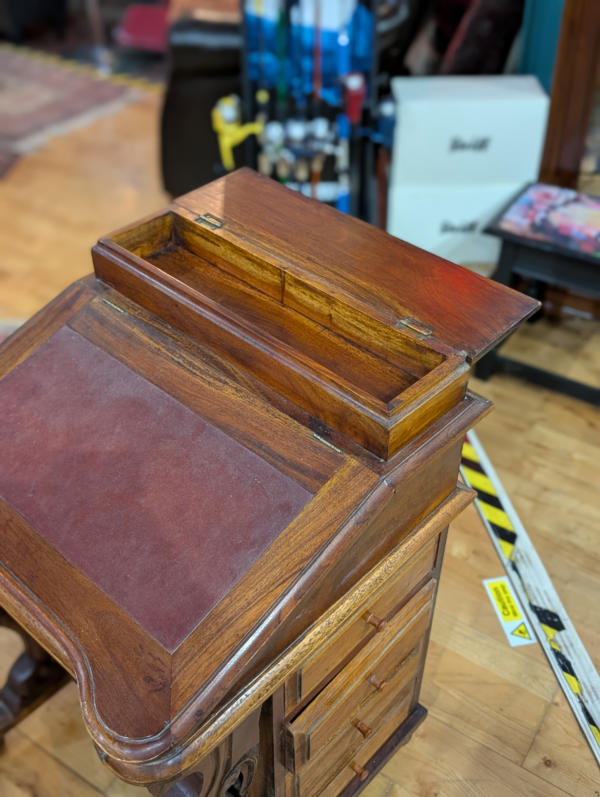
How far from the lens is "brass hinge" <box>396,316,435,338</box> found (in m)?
1.23

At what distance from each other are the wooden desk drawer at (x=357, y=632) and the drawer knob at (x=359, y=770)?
37 cm

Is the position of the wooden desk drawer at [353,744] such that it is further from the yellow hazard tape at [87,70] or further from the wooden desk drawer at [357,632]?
the yellow hazard tape at [87,70]

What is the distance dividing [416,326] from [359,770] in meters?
0.98

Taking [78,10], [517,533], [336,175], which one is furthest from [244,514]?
[78,10]

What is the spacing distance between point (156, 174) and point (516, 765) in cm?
341

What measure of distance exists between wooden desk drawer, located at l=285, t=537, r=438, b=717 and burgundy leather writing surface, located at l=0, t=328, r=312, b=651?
10.4 inches

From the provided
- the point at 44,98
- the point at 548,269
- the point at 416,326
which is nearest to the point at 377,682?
the point at 416,326

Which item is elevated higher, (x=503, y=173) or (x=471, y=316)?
(x=471, y=316)

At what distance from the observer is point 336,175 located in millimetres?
3426

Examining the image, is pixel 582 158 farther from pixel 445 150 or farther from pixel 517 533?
pixel 517 533

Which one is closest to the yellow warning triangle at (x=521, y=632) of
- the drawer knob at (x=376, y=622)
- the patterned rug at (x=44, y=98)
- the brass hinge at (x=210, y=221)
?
the drawer knob at (x=376, y=622)

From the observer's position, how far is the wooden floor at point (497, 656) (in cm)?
180

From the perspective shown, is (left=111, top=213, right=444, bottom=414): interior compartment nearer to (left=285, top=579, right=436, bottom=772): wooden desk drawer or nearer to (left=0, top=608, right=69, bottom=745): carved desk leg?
(left=285, top=579, right=436, bottom=772): wooden desk drawer

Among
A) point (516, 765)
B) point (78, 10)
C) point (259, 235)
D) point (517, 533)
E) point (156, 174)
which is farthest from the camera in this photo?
point (78, 10)
